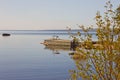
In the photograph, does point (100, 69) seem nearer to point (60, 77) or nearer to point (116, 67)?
point (116, 67)

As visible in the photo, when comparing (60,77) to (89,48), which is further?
(60,77)

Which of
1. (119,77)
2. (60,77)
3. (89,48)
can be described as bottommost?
(60,77)

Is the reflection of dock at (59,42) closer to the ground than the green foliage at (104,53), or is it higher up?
closer to the ground

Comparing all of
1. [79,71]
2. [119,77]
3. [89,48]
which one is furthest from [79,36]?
[119,77]

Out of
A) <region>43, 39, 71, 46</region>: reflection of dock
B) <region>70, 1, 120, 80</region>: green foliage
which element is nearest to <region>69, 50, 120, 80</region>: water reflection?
<region>70, 1, 120, 80</region>: green foliage

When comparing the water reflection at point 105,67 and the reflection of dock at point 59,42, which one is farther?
the reflection of dock at point 59,42

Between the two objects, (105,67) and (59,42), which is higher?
(105,67)

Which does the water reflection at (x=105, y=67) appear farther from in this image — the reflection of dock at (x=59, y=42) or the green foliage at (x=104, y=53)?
the reflection of dock at (x=59, y=42)

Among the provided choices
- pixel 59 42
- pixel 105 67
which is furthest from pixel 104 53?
pixel 59 42

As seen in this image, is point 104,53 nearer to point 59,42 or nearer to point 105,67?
point 105,67

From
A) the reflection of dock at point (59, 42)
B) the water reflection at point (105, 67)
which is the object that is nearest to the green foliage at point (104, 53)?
the water reflection at point (105, 67)

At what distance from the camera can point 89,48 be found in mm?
11453

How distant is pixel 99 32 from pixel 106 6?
1264 mm

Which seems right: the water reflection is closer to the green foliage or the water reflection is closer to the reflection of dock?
the green foliage
